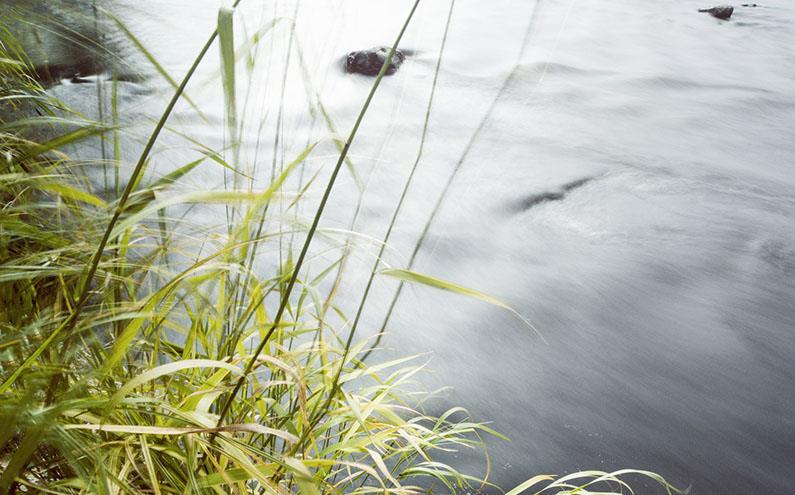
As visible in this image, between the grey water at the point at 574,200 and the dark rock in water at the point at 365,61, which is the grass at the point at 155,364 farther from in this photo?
the dark rock in water at the point at 365,61

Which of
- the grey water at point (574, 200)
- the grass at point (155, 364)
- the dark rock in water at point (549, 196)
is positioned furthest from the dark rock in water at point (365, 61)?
the grass at point (155, 364)

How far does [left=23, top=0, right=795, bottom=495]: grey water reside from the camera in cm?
105

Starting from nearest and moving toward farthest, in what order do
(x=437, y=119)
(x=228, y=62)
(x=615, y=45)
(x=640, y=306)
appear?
(x=228, y=62), (x=640, y=306), (x=437, y=119), (x=615, y=45)

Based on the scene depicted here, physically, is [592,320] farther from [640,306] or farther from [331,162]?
[331,162]

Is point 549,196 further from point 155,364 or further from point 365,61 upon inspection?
point 155,364

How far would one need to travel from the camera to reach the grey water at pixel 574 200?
3.44 feet

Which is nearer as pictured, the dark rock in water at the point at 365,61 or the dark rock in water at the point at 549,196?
the dark rock in water at the point at 549,196

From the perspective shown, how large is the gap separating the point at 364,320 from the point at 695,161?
1.19 metres

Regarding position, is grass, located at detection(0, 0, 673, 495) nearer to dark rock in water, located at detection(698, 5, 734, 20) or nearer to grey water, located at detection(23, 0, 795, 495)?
grey water, located at detection(23, 0, 795, 495)

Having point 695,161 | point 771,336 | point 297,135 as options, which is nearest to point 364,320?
point 297,135

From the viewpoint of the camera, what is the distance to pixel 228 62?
1.15 feet

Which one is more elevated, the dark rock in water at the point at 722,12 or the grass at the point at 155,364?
the dark rock in water at the point at 722,12

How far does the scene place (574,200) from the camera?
64.4 inches

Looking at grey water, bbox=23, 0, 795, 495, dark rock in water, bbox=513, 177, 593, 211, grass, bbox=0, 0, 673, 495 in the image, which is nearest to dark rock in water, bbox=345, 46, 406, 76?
grey water, bbox=23, 0, 795, 495
